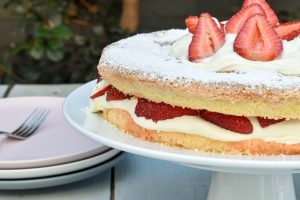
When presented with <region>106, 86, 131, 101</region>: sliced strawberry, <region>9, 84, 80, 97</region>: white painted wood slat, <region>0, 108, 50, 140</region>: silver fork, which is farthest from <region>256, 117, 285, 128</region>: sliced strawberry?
<region>9, 84, 80, 97</region>: white painted wood slat

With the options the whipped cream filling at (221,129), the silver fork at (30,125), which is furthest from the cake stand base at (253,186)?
the silver fork at (30,125)

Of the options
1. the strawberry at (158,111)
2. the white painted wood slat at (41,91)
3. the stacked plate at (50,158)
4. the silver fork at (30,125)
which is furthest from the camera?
the white painted wood slat at (41,91)

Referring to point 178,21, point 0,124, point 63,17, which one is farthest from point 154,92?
point 178,21

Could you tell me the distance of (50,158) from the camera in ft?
3.28

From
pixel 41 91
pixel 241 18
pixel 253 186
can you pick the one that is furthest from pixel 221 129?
pixel 41 91

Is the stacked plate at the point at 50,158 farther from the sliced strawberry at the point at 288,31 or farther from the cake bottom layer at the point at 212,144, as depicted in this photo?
the sliced strawberry at the point at 288,31

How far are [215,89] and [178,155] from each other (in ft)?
0.32

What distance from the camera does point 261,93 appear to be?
84 centimetres

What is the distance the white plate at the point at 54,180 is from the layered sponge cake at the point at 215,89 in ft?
0.29

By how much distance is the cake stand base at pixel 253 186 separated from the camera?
945mm

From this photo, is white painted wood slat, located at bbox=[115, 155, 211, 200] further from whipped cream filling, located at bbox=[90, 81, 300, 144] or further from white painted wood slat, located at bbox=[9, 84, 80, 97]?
white painted wood slat, located at bbox=[9, 84, 80, 97]

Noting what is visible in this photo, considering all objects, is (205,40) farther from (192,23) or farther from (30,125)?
(30,125)

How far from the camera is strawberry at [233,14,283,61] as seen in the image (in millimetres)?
932

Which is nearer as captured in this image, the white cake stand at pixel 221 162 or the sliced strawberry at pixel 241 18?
the white cake stand at pixel 221 162
